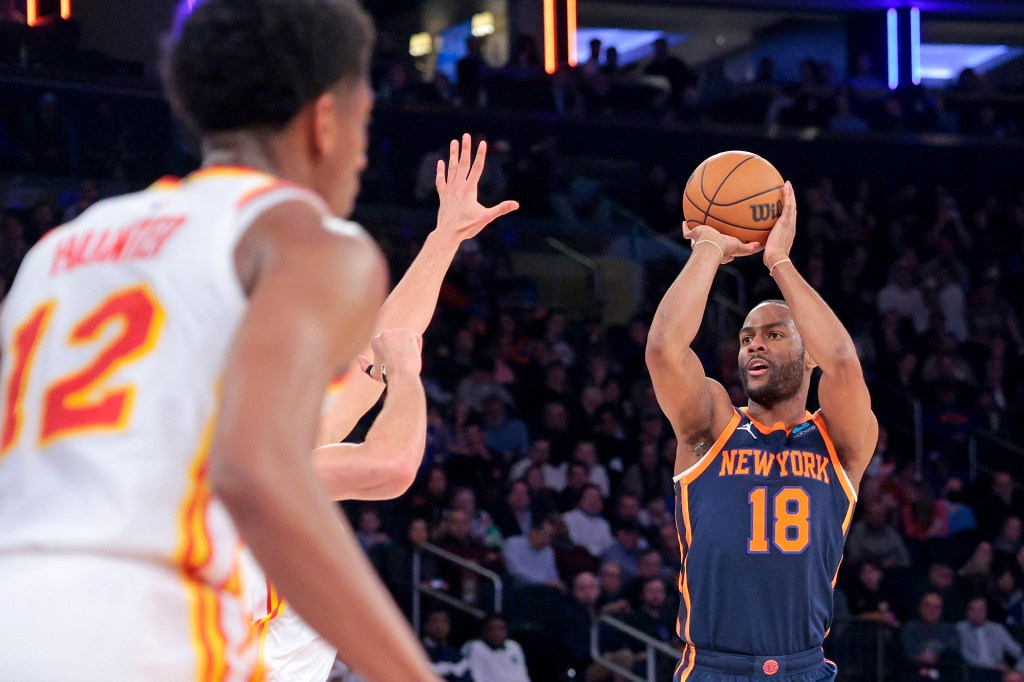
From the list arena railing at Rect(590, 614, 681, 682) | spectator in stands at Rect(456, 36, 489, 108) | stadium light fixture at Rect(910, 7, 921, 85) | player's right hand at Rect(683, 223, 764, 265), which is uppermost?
stadium light fixture at Rect(910, 7, 921, 85)

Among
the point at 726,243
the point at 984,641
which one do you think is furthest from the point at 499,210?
the point at 984,641

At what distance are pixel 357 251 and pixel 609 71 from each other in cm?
1666

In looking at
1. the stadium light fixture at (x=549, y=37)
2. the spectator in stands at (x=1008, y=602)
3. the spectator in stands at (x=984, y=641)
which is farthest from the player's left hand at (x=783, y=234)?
the stadium light fixture at (x=549, y=37)

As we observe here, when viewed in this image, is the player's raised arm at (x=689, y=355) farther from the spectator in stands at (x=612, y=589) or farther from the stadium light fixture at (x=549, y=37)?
the stadium light fixture at (x=549, y=37)

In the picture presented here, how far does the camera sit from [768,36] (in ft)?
74.5

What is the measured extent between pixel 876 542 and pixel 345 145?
10.7 metres

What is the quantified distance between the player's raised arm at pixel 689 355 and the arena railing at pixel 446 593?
503cm

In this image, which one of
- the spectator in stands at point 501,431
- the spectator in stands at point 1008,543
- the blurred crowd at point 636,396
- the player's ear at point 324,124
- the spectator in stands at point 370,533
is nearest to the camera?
the player's ear at point 324,124

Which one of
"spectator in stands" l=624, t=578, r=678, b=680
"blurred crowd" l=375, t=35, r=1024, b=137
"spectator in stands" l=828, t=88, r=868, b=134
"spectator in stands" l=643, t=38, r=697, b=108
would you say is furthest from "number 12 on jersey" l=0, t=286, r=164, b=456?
"spectator in stands" l=828, t=88, r=868, b=134

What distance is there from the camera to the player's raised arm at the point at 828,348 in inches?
200

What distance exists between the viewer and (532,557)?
424 inches

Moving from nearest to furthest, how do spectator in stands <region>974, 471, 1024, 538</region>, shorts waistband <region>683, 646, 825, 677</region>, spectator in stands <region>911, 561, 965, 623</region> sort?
1. shorts waistband <region>683, 646, 825, 677</region>
2. spectator in stands <region>911, 561, 965, 623</region>
3. spectator in stands <region>974, 471, 1024, 538</region>

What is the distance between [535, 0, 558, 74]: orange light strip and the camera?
19.2m

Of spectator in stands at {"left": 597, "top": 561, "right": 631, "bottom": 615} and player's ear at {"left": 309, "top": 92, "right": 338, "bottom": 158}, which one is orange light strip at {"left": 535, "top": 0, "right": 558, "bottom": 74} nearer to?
spectator in stands at {"left": 597, "top": 561, "right": 631, "bottom": 615}
